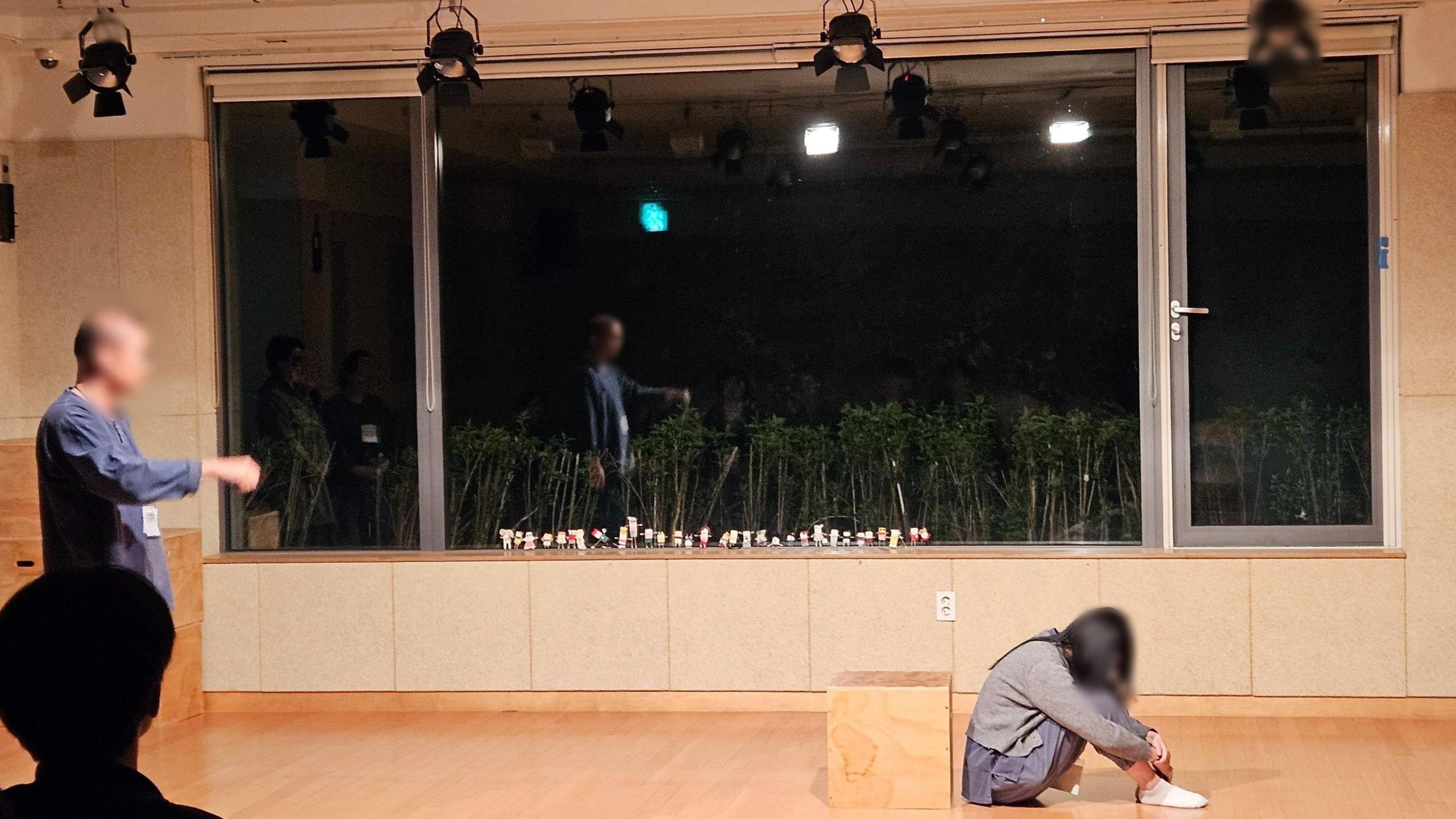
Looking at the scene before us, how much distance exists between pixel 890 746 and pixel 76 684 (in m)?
3.30

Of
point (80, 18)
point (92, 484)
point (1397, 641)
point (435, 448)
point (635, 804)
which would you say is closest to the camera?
point (92, 484)

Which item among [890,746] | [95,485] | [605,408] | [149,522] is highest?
[605,408]

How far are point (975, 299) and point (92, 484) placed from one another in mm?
3796

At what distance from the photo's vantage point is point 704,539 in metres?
6.36

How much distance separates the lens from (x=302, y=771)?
17.0 feet

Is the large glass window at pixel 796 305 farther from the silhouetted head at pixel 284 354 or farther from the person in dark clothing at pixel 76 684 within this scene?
the person in dark clothing at pixel 76 684

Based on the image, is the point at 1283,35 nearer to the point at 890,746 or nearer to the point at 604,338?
the point at 890,746

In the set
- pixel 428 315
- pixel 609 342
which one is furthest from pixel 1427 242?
pixel 428 315

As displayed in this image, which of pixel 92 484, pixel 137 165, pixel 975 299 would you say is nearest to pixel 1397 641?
pixel 975 299

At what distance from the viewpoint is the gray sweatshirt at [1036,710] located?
432 cm

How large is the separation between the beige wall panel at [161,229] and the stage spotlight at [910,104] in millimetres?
3080

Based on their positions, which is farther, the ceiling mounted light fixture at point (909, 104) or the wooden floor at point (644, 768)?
the ceiling mounted light fixture at point (909, 104)

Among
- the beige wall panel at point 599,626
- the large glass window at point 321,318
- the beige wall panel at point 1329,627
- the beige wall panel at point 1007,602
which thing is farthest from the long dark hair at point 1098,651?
the large glass window at point 321,318

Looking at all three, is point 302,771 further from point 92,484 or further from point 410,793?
point 92,484
